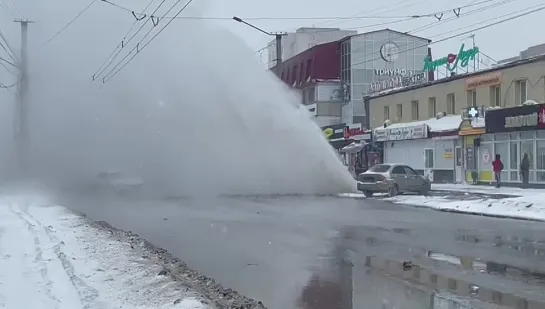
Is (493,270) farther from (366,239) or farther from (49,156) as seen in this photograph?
(49,156)

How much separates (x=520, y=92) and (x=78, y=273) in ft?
103

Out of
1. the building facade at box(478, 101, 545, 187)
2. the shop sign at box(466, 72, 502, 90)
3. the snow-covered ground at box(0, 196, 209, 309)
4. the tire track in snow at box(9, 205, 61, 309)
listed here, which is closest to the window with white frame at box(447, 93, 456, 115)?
the shop sign at box(466, 72, 502, 90)

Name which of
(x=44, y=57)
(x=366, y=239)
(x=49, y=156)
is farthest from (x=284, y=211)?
(x=44, y=57)

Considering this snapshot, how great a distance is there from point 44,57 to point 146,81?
736 cm

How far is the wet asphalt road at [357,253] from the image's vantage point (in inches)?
362

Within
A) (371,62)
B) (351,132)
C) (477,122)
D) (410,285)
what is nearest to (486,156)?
(477,122)

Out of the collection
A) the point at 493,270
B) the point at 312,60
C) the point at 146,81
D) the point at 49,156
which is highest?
the point at 312,60

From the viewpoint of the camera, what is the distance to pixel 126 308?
7.88m

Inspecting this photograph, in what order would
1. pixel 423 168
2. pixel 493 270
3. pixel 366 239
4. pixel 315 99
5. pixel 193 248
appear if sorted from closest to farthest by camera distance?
1. pixel 493 270
2. pixel 193 248
3. pixel 366 239
4. pixel 423 168
5. pixel 315 99

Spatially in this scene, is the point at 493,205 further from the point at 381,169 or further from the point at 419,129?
the point at 419,129

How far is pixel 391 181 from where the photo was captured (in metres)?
32.1

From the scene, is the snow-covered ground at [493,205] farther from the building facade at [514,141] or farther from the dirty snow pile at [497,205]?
the building facade at [514,141]

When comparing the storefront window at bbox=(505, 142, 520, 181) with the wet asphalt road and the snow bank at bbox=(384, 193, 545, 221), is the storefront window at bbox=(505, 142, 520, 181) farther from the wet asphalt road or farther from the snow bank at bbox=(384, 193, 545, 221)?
the wet asphalt road

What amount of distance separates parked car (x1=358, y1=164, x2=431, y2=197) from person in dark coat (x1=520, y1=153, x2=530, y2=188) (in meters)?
4.91
